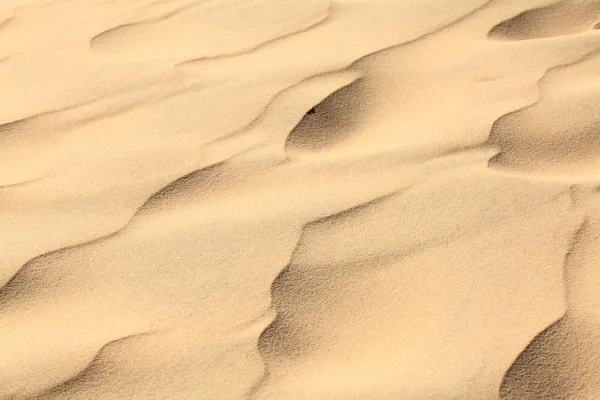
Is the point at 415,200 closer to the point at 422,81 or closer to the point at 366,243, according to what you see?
the point at 366,243

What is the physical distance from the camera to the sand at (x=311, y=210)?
123 centimetres

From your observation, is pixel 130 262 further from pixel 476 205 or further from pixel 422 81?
pixel 422 81

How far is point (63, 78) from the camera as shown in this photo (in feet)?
7.13

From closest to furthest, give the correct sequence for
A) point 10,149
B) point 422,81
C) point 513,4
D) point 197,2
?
point 10,149
point 422,81
point 513,4
point 197,2

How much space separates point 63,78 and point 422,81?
0.86 m

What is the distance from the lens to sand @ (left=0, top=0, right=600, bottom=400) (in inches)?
48.5

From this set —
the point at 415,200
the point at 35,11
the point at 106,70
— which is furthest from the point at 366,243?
the point at 35,11

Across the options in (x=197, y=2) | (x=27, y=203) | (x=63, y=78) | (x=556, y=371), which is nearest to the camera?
(x=556, y=371)

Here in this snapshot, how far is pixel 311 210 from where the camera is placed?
1550mm

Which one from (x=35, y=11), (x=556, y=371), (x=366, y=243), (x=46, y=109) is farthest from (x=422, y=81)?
(x=35, y=11)

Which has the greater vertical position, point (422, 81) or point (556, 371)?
point (422, 81)

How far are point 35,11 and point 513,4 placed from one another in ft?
4.50

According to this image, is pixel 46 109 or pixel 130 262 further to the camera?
pixel 46 109

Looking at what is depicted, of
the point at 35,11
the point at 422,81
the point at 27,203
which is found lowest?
the point at 422,81
